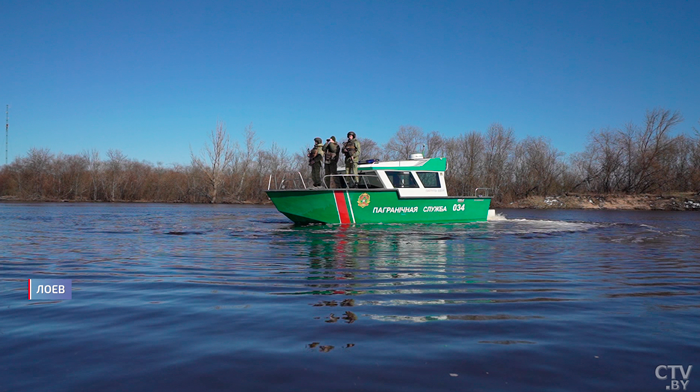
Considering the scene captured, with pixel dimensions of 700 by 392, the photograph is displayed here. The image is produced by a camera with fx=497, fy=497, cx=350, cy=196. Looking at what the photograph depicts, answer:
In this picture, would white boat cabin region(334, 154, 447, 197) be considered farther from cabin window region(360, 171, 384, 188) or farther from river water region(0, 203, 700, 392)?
river water region(0, 203, 700, 392)

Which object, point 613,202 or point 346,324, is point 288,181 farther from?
point 613,202

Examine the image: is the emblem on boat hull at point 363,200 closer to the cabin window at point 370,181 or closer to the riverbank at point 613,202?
the cabin window at point 370,181

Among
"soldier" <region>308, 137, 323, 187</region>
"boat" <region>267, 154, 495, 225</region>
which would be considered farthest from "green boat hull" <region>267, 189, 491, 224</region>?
"soldier" <region>308, 137, 323, 187</region>

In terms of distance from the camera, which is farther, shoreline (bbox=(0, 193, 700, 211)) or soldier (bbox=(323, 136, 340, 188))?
shoreline (bbox=(0, 193, 700, 211))

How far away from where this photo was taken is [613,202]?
5003cm

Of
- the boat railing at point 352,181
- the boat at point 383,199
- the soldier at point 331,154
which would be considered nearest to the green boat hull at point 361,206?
the boat at point 383,199

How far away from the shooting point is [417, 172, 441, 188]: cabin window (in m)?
18.2

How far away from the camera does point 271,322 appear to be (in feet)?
12.9

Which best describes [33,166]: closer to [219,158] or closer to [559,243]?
[219,158]

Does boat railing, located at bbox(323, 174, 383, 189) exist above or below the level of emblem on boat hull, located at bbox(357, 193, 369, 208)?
above

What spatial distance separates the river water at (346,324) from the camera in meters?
2.78
